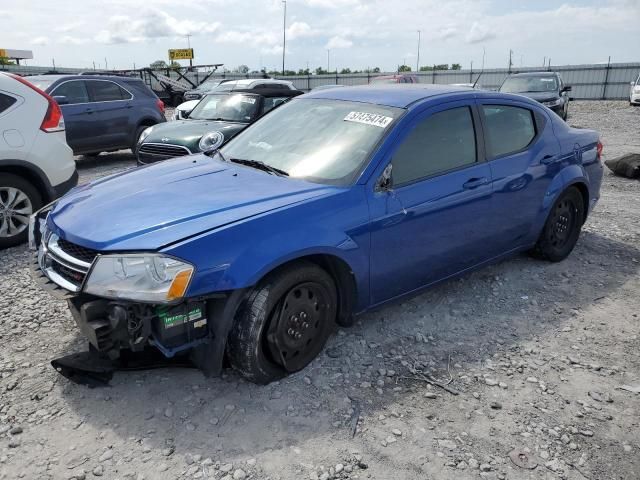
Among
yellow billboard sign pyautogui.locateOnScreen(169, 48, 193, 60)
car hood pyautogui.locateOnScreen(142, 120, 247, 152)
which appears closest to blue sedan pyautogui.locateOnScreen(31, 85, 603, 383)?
car hood pyautogui.locateOnScreen(142, 120, 247, 152)

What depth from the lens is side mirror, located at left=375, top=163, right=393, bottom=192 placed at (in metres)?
3.24

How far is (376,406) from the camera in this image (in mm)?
2881

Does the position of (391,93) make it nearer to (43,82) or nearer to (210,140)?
(210,140)

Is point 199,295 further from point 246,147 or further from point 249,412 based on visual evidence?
point 246,147

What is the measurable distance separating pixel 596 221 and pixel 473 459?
4786mm

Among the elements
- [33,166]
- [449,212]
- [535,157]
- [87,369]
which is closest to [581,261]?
[535,157]

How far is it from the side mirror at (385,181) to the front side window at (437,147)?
0.14 feet

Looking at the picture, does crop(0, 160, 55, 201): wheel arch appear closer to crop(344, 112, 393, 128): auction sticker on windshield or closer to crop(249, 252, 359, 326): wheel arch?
crop(344, 112, 393, 128): auction sticker on windshield

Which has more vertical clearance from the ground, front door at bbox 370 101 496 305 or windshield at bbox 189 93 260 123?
windshield at bbox 189 93 260 123

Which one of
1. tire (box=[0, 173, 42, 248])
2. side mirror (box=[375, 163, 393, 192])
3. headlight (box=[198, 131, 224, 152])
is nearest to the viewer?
side mirror (box=[375, 163, 393, 192])

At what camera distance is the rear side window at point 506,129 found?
4.06 metres

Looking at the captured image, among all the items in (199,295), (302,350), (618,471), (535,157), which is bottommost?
(618,471)

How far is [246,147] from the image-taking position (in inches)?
154

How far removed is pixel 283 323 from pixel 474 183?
5.97 feet
